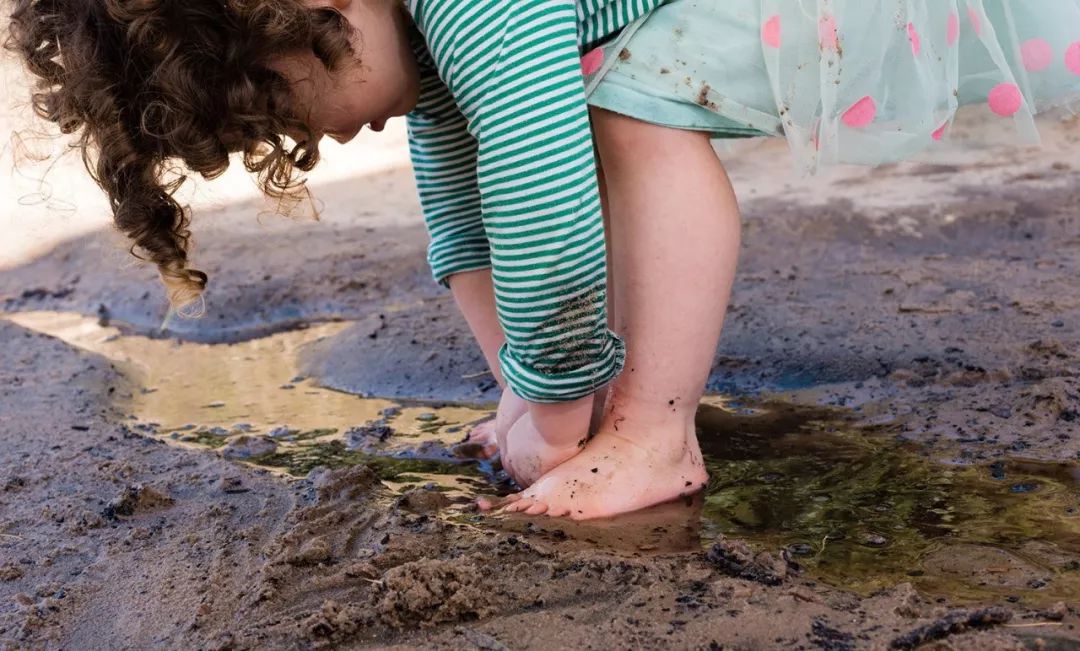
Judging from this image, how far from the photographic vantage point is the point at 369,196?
404 centimetres

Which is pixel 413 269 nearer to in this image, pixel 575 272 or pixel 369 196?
pixel 369 196

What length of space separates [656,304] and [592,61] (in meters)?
0.34

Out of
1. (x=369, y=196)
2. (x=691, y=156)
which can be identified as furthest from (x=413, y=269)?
(x=691, y=156)

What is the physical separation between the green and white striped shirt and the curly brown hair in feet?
0.57

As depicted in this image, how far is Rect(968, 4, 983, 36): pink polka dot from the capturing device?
1.77m

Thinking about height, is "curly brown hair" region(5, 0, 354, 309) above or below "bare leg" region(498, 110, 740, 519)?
above

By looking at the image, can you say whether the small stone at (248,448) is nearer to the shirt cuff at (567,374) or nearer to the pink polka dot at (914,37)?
the shirt cuff at (567,374)

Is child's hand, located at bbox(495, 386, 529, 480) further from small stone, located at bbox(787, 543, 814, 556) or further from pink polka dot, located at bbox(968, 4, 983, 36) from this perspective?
pink polka dot, located at bbox(968, 4, 983, 36)

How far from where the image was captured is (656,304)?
1.63 m

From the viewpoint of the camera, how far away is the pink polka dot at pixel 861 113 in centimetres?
178

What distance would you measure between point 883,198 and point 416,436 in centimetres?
176

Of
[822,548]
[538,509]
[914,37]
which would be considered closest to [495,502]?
[538,509]

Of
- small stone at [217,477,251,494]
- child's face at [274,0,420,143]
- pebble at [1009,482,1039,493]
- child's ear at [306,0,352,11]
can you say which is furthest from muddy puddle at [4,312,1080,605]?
child's ear at [306,0,352,11]

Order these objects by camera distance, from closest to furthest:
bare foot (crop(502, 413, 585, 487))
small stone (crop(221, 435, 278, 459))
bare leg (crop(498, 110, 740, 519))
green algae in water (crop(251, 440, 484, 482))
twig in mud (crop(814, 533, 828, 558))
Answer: twig in mud (crop(814, 533, 828, 558)) → bare leg (crop(498, 110, 740, 519)) → bare foot (crop(502, 413, 585, 487)) → green algae in water (crop(251, 440, 484, 482)) → small stone (crop(221, 435, 278, 459))
